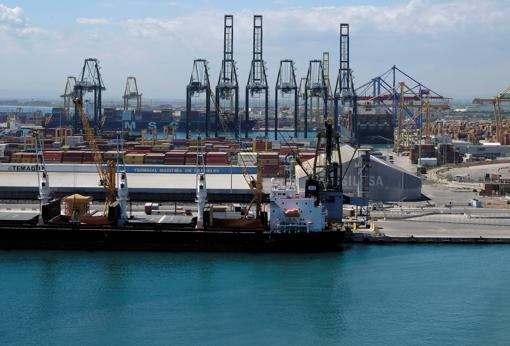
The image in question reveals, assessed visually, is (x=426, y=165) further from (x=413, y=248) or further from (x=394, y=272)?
(x=394, y=272)

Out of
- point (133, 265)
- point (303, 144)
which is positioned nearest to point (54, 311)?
point (133, 265)

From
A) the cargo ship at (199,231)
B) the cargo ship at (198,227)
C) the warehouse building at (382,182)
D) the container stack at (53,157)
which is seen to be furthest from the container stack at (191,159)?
the cargo ship at (199,231)

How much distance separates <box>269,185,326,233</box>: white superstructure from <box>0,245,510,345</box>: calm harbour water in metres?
0.92

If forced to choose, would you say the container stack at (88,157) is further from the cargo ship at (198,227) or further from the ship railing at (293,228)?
the ship railing at (293,228)

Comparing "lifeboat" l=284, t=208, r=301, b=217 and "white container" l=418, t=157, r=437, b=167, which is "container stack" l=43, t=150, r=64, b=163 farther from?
"white container" l=418, t=157, r=437, b=167

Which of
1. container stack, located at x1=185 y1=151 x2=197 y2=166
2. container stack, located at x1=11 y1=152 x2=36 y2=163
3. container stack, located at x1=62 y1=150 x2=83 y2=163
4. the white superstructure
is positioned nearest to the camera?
the white superstructure

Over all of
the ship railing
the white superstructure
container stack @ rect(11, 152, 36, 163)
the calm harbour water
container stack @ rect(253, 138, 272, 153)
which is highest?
container stack @ rect(253, 138, 272, 153)

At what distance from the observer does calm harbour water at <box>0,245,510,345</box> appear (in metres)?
16.5

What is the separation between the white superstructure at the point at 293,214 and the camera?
23.5 metres

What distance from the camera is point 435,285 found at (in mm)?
19969

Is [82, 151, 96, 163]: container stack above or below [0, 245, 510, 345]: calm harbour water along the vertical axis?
above

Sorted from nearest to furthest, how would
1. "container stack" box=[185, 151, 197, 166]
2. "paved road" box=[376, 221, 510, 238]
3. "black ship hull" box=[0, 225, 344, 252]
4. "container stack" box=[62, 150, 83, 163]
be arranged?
"black ship hull" box=[0, 225, 344, 252], "paved road" box=[376, 221, 510, 238], "container stack" box=[185, 151, 197, 166], "container stack" box=[62, 150, 83, 163]

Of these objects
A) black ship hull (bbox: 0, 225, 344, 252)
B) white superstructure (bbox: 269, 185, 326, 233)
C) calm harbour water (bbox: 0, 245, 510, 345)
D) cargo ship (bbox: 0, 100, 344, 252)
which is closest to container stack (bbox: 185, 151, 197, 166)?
cargo ship (bbox: 0, 100, 344, 252)

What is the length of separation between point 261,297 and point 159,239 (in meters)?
5.42
